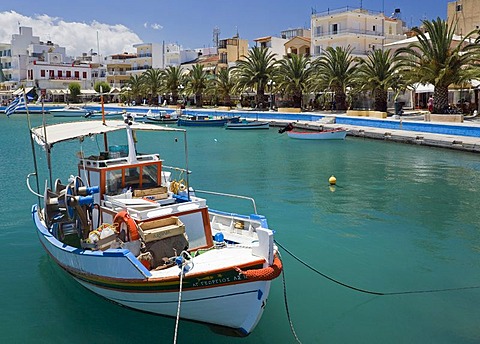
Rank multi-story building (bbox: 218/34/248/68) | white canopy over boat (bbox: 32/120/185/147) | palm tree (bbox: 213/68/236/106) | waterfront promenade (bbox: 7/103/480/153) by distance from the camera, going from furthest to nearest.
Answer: multi-story building (bbox: 218/34/248/68), palm tree (bbox: 213/68/236/106), waterfront promenade (bbox: 7/103/480/153), white canopy over boat (bbox: 32/120/185/147)

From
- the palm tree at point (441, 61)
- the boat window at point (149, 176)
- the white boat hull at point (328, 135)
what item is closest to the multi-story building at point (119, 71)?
the white boat hull at point (328, 135)

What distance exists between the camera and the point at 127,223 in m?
9.28

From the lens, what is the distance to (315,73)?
188ft

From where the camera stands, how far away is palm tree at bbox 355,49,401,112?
4588 cm

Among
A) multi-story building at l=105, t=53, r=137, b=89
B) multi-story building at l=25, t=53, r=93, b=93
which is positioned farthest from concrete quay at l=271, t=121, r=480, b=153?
multi-story building at l=25, t=53, r=93, b=93

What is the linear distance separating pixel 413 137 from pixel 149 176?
94.9 ft

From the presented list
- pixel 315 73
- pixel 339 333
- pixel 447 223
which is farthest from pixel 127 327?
pixel 315 73

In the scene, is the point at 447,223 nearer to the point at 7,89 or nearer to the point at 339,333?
the point at 339,333

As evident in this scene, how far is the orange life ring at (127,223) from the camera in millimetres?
9164

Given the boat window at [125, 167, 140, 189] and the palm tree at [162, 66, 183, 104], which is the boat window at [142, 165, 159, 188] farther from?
the palm tree at [162, 66, 183, 104]

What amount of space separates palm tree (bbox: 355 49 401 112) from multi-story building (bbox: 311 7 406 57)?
58.4ft

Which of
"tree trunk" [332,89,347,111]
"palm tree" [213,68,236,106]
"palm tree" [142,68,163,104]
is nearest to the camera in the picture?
"tree trunk" [332,89,347,111]

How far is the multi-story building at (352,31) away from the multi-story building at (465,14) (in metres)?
7.58

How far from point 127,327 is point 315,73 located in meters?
51.3
